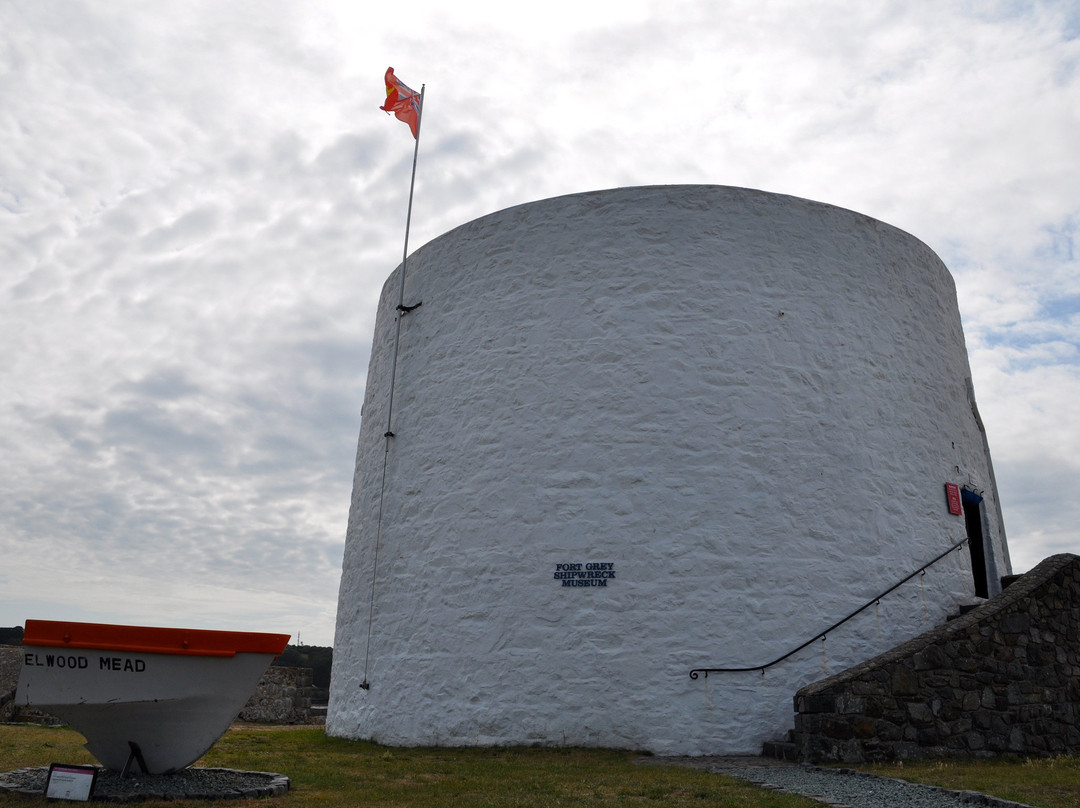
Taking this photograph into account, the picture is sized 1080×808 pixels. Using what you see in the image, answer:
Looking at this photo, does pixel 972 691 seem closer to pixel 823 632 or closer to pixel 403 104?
pixel 823 632

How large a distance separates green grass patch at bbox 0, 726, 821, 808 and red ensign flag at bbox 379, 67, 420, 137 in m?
9.72

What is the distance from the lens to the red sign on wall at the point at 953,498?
1241 cm

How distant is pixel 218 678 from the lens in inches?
279

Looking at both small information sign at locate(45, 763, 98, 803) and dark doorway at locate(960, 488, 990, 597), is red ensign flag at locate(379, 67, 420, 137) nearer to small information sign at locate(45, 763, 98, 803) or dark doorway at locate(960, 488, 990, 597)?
dark doorway at locate(960, 488, 990, 597)

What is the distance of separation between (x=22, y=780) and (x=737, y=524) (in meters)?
7.57

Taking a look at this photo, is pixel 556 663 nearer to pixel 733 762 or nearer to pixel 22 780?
pixel 733 762

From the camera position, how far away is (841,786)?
738 centimetres

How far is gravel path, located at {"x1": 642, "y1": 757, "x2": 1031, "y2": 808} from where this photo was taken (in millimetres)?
6434

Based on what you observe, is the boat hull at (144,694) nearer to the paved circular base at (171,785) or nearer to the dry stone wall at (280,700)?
the paved circular base at (171,785)

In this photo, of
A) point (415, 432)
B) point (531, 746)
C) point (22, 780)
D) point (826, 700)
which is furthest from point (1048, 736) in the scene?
point (22, 780)

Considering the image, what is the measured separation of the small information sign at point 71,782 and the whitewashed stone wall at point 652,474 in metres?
5.31

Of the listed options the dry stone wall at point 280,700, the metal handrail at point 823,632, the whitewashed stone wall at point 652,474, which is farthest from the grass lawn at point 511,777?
the dry stone wall at point 280,700

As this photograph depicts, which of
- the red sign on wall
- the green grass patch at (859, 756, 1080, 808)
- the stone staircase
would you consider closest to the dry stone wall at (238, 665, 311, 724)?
the stone staircase

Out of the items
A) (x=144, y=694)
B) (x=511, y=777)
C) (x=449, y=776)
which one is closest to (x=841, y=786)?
(x=511, y=777)
